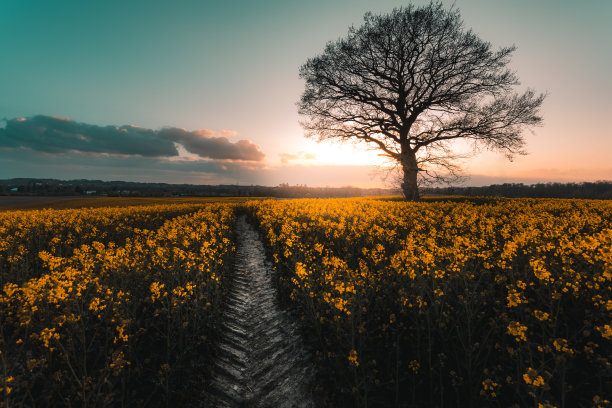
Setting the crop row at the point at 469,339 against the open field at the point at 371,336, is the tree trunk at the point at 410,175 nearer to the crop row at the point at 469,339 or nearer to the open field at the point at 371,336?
the open field at the point at 371,336

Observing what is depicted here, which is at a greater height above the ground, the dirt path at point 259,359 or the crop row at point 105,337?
the crop row at point 105,337

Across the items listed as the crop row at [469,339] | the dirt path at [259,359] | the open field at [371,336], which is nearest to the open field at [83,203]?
the dirt path at [259,359]

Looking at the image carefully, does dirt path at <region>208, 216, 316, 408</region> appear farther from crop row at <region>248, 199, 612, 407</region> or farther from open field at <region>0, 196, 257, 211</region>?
open field at <region>0, 196, 257, 211</region>

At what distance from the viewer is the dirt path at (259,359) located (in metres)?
3.58

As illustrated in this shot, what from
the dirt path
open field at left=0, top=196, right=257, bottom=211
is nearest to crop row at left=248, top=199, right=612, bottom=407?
the dirt path

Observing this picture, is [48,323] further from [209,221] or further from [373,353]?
[209,221]

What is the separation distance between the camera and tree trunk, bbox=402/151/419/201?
73.8ft

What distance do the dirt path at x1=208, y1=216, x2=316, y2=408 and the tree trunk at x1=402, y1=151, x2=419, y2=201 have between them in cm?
1890

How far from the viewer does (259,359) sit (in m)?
4.45

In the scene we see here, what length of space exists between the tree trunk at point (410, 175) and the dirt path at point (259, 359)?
18.9 meters

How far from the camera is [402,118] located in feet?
74.0

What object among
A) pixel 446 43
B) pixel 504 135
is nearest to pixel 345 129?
pixel 446 43

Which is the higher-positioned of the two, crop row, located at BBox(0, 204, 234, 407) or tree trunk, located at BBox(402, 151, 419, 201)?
tree trunk, located at BBox(402, 151, 419, 201)

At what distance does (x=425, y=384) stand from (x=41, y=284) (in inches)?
212
